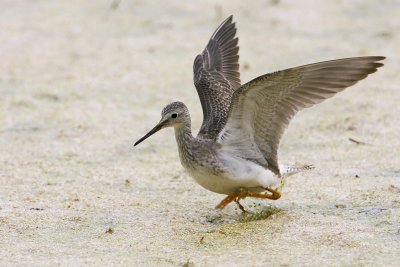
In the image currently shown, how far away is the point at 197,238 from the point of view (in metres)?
4.87

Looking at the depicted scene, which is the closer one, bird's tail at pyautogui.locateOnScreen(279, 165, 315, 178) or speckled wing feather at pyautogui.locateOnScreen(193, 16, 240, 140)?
bird's tail at pyautogui.locateOnScreen(279, 165, 315, 178)

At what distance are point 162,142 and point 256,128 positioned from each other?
6.39ft

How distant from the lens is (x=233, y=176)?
5172mm

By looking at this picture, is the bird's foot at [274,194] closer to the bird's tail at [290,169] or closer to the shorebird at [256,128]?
the shorebird at [256,128]

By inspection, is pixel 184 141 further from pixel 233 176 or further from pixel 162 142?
pixel 162 142

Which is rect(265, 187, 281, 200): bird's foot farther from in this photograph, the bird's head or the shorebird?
the bird's head

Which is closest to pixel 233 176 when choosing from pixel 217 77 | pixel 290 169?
pixel 290 169

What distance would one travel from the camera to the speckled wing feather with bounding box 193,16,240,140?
5.89 meters

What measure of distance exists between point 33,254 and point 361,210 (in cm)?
212

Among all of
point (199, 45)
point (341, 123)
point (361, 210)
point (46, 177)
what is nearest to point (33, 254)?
point (46, 177)

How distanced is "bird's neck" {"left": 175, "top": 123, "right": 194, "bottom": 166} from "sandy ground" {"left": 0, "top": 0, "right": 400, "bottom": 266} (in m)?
0.39

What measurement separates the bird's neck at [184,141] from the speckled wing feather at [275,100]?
0.22m

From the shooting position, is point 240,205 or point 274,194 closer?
point 240,205

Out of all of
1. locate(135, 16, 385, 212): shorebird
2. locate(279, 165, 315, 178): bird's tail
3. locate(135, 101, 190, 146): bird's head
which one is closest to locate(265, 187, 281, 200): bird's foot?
locate(135, 16, 385, 212): shorebird
